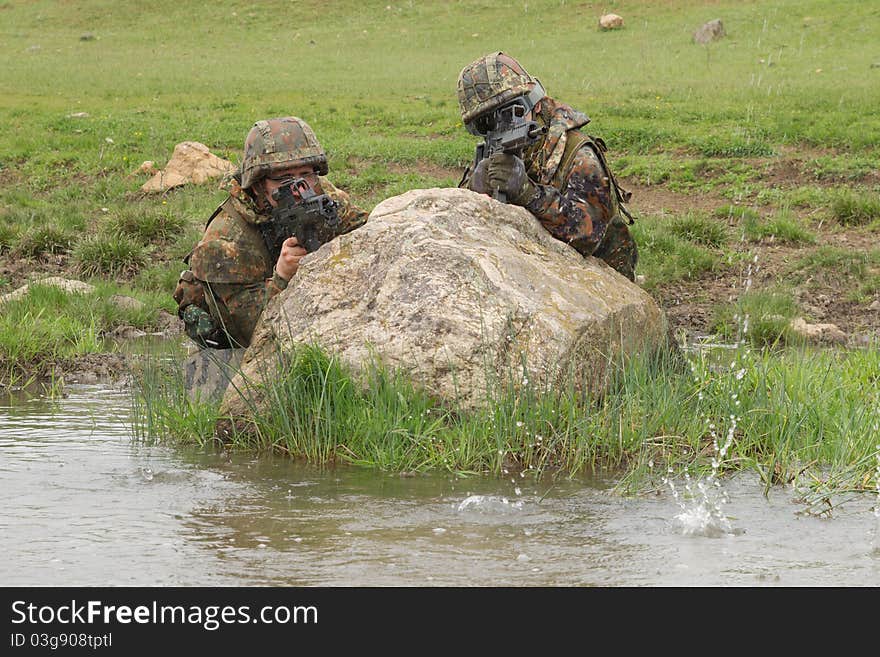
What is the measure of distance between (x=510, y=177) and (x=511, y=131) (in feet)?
0.81

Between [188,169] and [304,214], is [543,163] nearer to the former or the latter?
[304,214]

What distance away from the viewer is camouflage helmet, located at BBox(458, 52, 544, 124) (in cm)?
694

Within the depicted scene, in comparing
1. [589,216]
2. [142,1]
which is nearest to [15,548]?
[589,216]

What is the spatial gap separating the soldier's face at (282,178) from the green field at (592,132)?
6.03 ft

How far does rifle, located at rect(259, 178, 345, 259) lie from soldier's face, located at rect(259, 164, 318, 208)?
0.16 feet

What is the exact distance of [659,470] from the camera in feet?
19.4

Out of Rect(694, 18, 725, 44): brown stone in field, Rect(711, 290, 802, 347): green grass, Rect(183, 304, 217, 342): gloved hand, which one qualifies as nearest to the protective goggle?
Rect(183, 304, 217, 342): gloved hand

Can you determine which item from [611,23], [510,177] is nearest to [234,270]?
[510,177]

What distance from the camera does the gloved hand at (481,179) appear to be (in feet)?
23.4

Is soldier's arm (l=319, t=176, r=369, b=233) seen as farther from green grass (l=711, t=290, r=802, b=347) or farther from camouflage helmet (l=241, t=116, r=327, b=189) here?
green grass (l=711, t=290, r=802, b=347)

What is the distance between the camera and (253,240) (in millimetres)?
7152

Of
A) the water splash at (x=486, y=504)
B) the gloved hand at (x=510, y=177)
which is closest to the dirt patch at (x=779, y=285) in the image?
the gloved hand at (x=510, y=177)

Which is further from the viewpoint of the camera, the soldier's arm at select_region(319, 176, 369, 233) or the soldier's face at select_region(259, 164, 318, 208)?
the soldier's arm at select_region(319, 176, 369, 233)

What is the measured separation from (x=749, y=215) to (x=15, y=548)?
974cm
